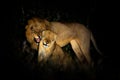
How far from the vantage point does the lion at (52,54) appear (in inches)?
146

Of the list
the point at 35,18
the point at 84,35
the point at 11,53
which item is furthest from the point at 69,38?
the point at 11,53

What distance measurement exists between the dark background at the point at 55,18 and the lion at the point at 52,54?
243 mm

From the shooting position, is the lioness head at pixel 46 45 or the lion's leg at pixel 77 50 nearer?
the lioness head at pixel 46 45

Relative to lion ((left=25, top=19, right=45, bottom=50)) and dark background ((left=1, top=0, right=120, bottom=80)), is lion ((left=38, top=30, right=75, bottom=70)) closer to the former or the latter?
lion ((left=25, top=19, right=45, bottom=50))

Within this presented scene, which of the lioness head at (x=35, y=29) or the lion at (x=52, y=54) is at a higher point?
the lioness head at (x=35, y=29)

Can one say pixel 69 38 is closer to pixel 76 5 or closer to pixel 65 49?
pixel 65 49

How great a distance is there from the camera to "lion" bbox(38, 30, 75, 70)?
3.71 metres

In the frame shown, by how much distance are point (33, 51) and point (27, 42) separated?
13cm

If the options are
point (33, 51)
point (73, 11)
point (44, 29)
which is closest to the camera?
point (44, 29)

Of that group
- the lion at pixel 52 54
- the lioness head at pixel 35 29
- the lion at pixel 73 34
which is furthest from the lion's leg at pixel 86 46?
the lioness head at pixel 35 29

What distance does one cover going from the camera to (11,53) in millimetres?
4012

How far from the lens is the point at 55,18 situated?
4152 millimetres

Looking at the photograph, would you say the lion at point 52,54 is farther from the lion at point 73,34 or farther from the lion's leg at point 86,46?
the lion's leg at point 86,46

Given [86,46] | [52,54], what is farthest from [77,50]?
[52,54]
